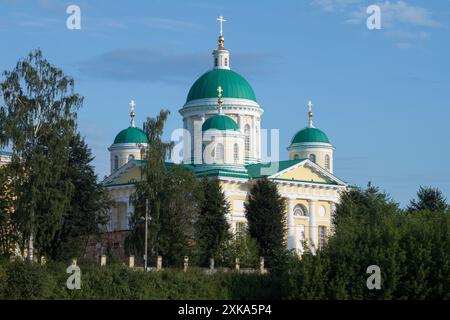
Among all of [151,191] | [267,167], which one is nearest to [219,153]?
[267,167]

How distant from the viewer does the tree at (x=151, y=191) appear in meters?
70.5

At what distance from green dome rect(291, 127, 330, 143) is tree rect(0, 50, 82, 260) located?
94.0ft

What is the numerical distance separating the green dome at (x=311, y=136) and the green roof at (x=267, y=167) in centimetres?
436

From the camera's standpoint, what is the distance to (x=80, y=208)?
71250 millimetres

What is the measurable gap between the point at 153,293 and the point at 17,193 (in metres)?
7.39

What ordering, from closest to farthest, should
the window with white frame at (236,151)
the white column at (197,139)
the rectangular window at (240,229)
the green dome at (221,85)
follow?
the rectangular window at (240,229), the window with white frame at (236,151), the white column at (197,139), the green dome at (221,85)

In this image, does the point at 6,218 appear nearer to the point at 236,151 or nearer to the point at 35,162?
the point at 35,162

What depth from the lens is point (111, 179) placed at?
89.4 meters

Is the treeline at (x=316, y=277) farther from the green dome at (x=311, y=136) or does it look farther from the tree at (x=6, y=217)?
the green dome at (x=311, y=136)

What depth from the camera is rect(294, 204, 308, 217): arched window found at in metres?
87.6

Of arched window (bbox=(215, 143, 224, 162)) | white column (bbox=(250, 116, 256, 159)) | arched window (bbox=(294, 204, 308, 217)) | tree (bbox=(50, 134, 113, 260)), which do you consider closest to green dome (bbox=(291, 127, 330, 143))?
white column (bbox=(250, 116, 256, 159))

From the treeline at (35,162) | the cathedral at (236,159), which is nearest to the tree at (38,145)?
the treeline at (35,162)

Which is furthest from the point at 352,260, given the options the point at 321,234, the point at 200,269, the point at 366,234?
the point at 321,234

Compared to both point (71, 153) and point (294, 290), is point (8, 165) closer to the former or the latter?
point (71, 153)
